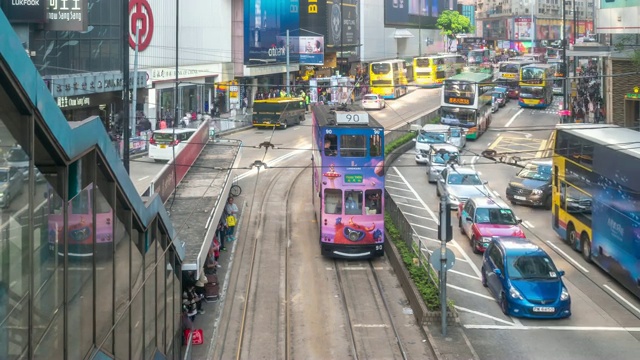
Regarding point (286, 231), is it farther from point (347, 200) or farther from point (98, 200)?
point (98, 200)

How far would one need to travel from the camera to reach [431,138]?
130 feet

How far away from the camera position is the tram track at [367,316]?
16.5 m

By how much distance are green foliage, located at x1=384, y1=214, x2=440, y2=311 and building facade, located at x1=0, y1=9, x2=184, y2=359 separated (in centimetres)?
994

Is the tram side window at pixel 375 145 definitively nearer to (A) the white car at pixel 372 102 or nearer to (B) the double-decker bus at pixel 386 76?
(A) the white car at pixel 372 102

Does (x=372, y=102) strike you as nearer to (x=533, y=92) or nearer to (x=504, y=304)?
(x=533, y=92)

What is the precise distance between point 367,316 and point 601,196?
7194mm

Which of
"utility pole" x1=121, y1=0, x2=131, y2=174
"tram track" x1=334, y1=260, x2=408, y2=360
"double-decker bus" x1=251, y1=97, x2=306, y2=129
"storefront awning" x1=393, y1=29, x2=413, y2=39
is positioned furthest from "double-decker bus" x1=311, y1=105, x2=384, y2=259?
"storefront awning" x1=393, y1=29, x2=413, y2=39

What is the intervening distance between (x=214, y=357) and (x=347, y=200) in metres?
7.58

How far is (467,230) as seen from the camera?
2558 cm

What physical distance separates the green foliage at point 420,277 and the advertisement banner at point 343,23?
4876 cm

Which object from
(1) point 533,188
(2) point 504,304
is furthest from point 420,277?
(1) point 533,188

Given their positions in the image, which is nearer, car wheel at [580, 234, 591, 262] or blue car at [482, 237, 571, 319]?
blue car at [482, 237, 571, 319]

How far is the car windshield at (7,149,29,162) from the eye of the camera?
527cm

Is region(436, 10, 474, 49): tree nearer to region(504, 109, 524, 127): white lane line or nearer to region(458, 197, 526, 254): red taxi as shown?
region(504, 109, 524, 127): white lane line
